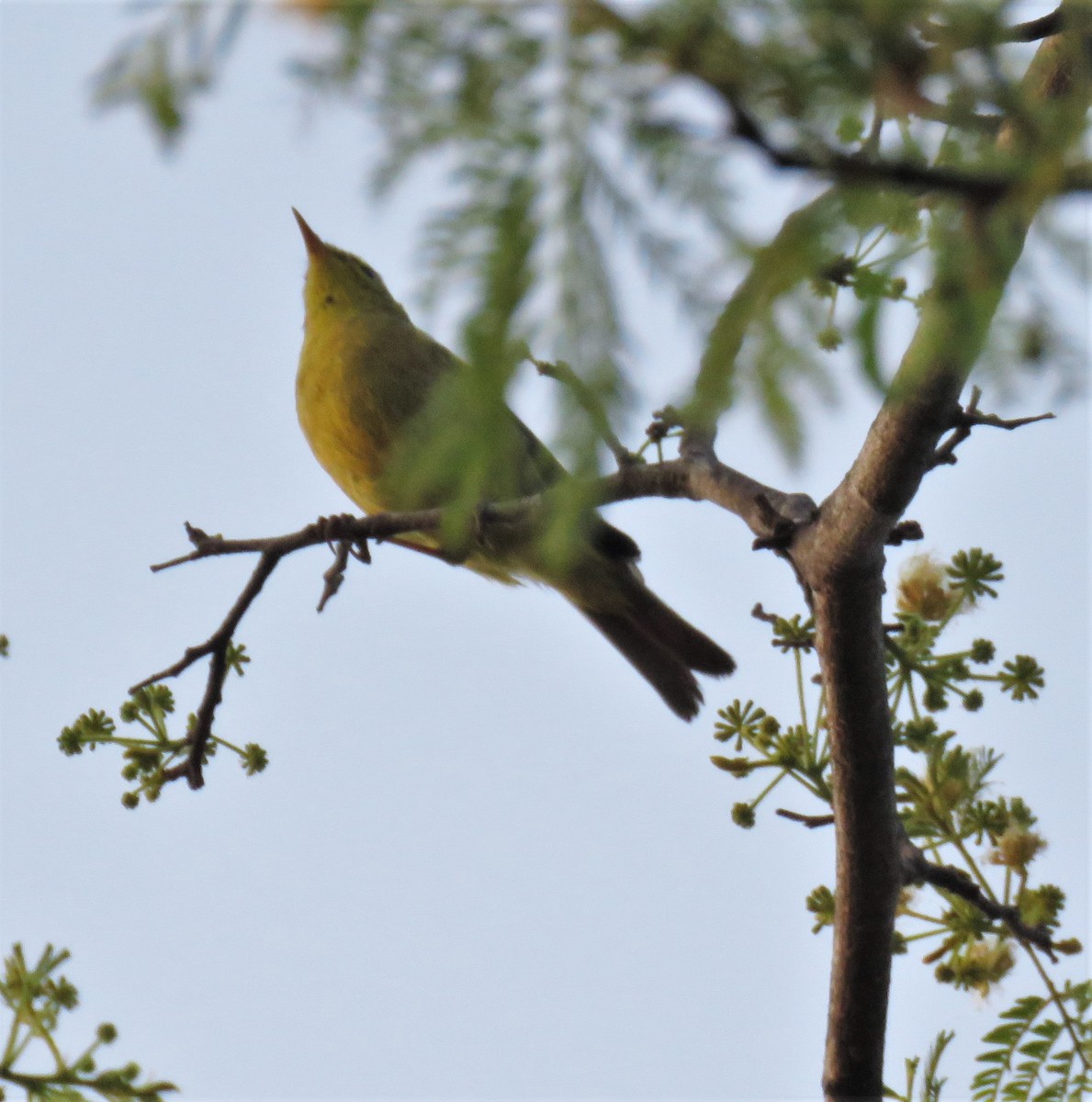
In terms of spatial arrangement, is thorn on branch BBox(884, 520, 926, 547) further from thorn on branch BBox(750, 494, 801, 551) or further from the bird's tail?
the bird's tail

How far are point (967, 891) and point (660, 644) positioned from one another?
2.80m

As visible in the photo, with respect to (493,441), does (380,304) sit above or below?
above

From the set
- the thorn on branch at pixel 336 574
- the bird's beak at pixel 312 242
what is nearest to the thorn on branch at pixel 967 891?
the thorn on branch at pixel 336 574

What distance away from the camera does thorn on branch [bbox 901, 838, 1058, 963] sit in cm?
319

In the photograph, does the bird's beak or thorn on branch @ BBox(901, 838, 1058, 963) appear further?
the bird's beak

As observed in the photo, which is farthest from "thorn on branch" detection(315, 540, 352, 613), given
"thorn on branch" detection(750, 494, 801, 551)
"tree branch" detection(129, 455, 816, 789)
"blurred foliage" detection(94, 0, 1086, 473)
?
"blurred foliage" detection(94, 0, 1086, 473)

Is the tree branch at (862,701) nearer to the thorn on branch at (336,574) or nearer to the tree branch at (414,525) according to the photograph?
the tree branch at (414,525)

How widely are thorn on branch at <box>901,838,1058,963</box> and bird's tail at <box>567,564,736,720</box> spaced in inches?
94.3

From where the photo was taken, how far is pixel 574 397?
1.25 meters

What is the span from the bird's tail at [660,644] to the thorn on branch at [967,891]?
2.40m

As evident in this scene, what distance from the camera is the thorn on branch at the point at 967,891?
10.5 ft

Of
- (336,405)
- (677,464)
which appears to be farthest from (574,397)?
(336,405)

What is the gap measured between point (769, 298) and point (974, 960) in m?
2.52

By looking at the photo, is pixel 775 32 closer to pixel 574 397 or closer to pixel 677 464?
pixel 574 397
